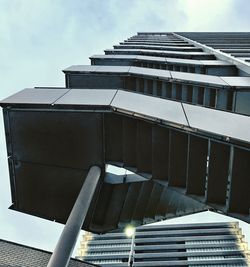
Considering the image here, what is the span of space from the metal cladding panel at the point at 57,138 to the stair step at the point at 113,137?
0.13 m

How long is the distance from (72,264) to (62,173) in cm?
914

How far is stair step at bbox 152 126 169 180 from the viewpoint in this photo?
5.58 m

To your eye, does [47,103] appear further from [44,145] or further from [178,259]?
[178,259]

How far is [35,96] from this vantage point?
617 centimetres

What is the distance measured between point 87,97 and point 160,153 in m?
1.79

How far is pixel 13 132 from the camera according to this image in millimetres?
6004

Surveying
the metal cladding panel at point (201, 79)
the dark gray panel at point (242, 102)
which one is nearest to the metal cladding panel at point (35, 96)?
the metal cladding panel at point (201, 79)

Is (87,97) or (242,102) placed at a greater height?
(87,97)

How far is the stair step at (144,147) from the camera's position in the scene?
5.73 meters

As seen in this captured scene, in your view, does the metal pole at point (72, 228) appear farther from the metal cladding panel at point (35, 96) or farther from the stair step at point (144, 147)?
the metal cladding panel at point (35, 96)

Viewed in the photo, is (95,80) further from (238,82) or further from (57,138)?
(57,138)

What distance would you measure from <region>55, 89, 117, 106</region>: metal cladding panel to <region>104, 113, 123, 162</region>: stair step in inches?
13.0

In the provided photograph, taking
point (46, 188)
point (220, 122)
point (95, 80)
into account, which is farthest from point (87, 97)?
point (95, 80)

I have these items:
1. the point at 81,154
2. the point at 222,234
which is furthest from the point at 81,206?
the point at 222,234
